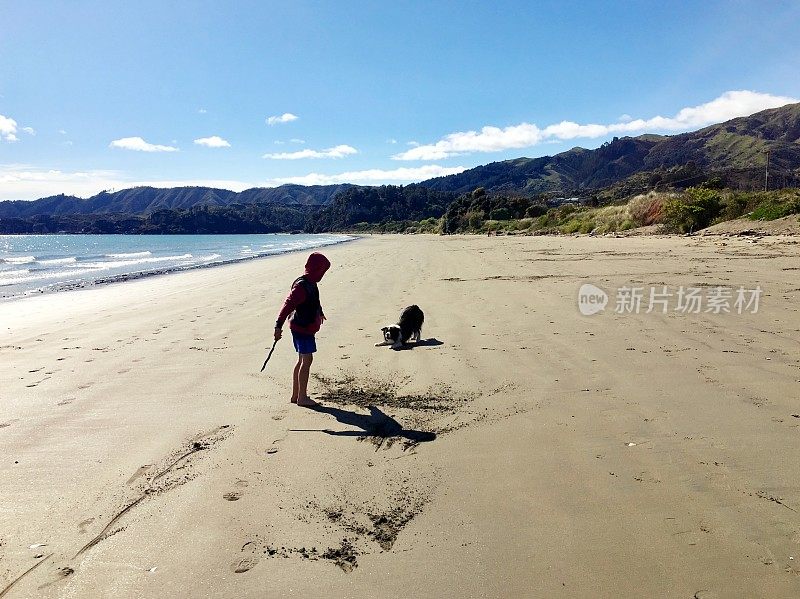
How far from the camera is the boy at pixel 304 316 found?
524 centimetres

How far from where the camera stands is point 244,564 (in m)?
2.70

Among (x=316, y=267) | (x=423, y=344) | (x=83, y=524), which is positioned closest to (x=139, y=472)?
(x=83, y=524)

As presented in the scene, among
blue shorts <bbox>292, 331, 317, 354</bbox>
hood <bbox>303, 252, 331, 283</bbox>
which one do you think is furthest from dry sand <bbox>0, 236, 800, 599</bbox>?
hood <bbox>303, 252, 331, 283</bbox>

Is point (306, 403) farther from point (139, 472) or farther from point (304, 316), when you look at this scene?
point (139, 472)

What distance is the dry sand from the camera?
2.61 m

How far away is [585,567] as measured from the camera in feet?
8.43

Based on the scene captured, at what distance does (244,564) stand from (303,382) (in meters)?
2.62

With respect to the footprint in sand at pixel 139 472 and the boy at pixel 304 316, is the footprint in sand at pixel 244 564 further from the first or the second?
the boy at pixel 304 316

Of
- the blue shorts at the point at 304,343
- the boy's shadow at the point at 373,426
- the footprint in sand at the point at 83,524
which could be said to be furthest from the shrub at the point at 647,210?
the footprint in sand at the point at 83,524

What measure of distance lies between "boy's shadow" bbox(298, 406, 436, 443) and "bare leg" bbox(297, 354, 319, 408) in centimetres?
13

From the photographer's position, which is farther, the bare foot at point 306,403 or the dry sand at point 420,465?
the bare foot at point 306,403

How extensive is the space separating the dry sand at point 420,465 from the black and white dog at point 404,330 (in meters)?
0.34

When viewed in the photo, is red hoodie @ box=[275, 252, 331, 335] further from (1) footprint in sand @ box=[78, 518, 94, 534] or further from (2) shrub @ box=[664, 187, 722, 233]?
(2) shrub @ box=[664, 187, 722, 233]

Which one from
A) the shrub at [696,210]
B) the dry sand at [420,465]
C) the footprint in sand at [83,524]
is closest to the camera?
the dry sand at [420,465]
